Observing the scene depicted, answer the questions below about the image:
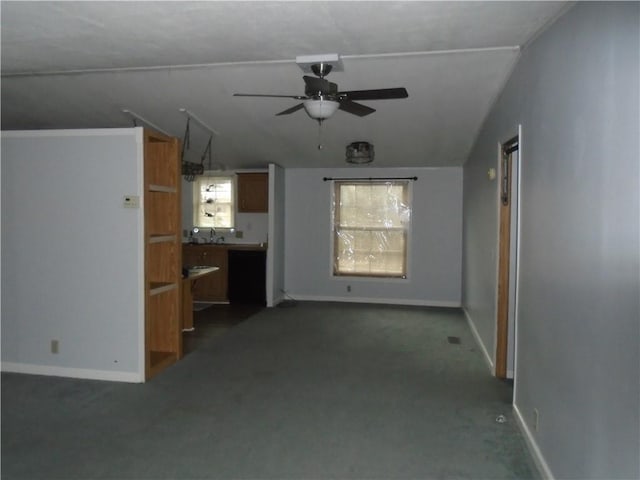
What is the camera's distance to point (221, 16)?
2.52m

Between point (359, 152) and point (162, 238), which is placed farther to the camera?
point (359, 152)

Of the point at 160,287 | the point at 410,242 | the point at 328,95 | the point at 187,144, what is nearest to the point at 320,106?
the point at 328,95

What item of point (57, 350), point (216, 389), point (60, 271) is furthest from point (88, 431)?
point (60, 271)

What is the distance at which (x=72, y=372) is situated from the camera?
146 inches

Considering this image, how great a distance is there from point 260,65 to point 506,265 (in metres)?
2.57

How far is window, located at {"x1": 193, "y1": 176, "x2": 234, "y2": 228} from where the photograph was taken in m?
7.62

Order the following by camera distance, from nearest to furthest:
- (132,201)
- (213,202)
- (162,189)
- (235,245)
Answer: (132,201), (162,189), (235,245), (213,202)

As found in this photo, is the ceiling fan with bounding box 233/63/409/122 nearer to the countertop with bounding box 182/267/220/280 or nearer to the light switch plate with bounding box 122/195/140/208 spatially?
the light switch plate with bounding box 122/195/140/208

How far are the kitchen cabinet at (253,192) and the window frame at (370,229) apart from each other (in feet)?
3.55

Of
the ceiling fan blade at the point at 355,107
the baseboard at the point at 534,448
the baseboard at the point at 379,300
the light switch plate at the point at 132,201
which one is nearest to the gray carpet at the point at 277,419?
the baseboard at the point at 534,448

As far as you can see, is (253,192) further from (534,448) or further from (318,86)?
(534,448)

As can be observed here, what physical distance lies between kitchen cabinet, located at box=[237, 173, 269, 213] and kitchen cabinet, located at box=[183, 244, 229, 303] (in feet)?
2.65

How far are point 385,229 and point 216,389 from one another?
4227mm

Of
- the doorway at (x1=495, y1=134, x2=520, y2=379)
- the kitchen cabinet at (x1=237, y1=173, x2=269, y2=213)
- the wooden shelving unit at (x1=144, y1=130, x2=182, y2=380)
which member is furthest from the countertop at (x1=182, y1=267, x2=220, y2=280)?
the doorway at (x1=495, y1=134, x2=520, y2=379)
